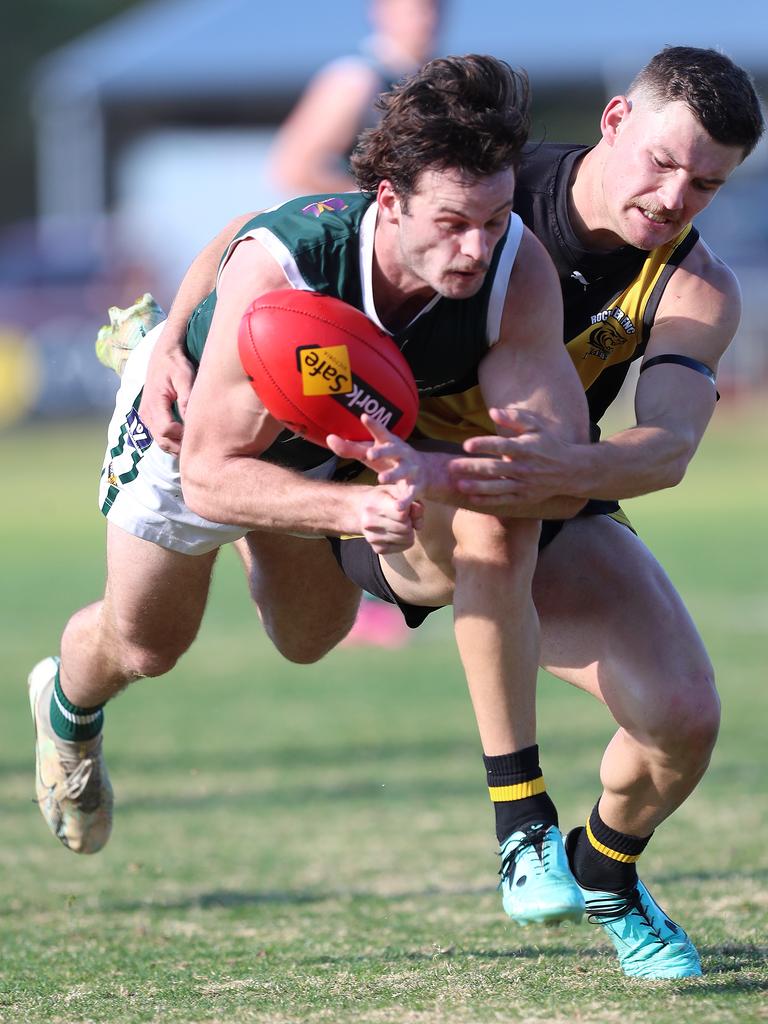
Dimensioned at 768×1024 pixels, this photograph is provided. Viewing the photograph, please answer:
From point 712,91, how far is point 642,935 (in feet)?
6.57

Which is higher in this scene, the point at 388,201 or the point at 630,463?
the point at 388,201

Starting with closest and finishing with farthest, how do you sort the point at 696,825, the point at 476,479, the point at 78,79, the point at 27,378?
the point at 476,479
the point at 696,825
the point at 27,378
the point at 78,79

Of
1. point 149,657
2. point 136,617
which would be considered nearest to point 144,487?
point 136,617

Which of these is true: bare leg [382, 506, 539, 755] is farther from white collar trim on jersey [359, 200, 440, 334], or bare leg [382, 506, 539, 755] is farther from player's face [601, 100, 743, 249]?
player's face [601, 100, 743, 249]

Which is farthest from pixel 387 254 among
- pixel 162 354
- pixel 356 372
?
pixel 162 354

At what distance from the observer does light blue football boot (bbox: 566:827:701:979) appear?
396 centimetres

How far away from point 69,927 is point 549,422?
214 centimetres

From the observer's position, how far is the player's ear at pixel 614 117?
4.02 metres

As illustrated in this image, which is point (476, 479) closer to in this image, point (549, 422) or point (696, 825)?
point (549, 422)

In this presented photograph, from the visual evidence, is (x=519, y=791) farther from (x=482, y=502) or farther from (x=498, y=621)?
(x=482, y=502)

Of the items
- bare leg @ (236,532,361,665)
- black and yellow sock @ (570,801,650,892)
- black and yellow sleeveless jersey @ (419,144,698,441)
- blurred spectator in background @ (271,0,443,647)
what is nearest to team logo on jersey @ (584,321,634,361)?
black and yellow sleeveless jersey @ (419,144,698,441)

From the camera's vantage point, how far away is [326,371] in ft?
11.7

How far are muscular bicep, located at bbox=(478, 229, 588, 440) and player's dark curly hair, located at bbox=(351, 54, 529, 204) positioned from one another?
0.28 metres

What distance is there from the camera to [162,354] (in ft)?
13.6
